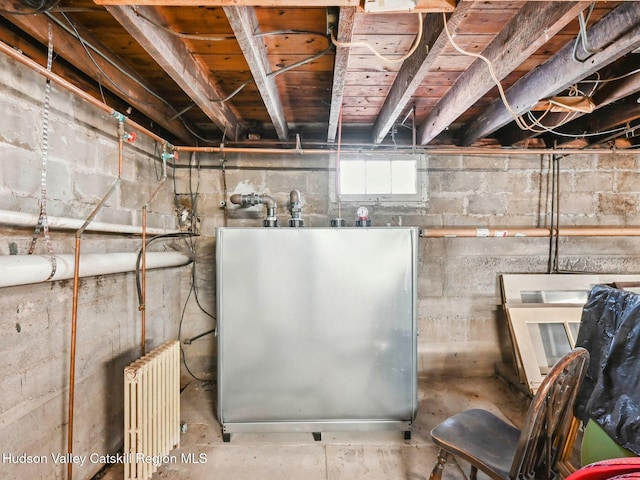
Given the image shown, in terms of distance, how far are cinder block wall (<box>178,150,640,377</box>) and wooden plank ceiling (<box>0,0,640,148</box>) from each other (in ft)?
1.25

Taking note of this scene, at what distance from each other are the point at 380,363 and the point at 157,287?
1.53 meters

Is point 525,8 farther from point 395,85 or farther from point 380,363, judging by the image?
point 380,363

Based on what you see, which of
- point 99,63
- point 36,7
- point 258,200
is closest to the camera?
point 36,7

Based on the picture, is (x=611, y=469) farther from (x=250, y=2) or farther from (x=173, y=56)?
(x=173, y=56)

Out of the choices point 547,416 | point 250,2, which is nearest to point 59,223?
point 250,2

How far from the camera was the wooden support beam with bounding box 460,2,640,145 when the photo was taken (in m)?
1.00

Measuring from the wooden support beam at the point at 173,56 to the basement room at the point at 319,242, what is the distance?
0.04 ft

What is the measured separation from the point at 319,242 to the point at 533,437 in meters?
1.22

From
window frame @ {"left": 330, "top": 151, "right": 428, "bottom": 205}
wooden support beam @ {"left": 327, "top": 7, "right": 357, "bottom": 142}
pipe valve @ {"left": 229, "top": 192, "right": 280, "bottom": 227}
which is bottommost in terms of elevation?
pipe valve @ {"left": 229, "top": 192, "right": 280, "bottom": 227}

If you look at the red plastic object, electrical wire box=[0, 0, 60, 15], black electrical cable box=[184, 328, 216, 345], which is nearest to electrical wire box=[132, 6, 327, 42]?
electrical wire box=[0, 0, 60, 15]

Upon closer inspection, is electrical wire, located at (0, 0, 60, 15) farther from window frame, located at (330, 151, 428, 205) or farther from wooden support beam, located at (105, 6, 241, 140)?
window frame, located at (330, 151, 428, 205)

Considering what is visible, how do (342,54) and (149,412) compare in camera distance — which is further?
(149,412)

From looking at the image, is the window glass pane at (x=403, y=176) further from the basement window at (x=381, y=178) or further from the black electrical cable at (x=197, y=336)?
the black electrical cable at (x=197, y=336)

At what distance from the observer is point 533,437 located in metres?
1.07
